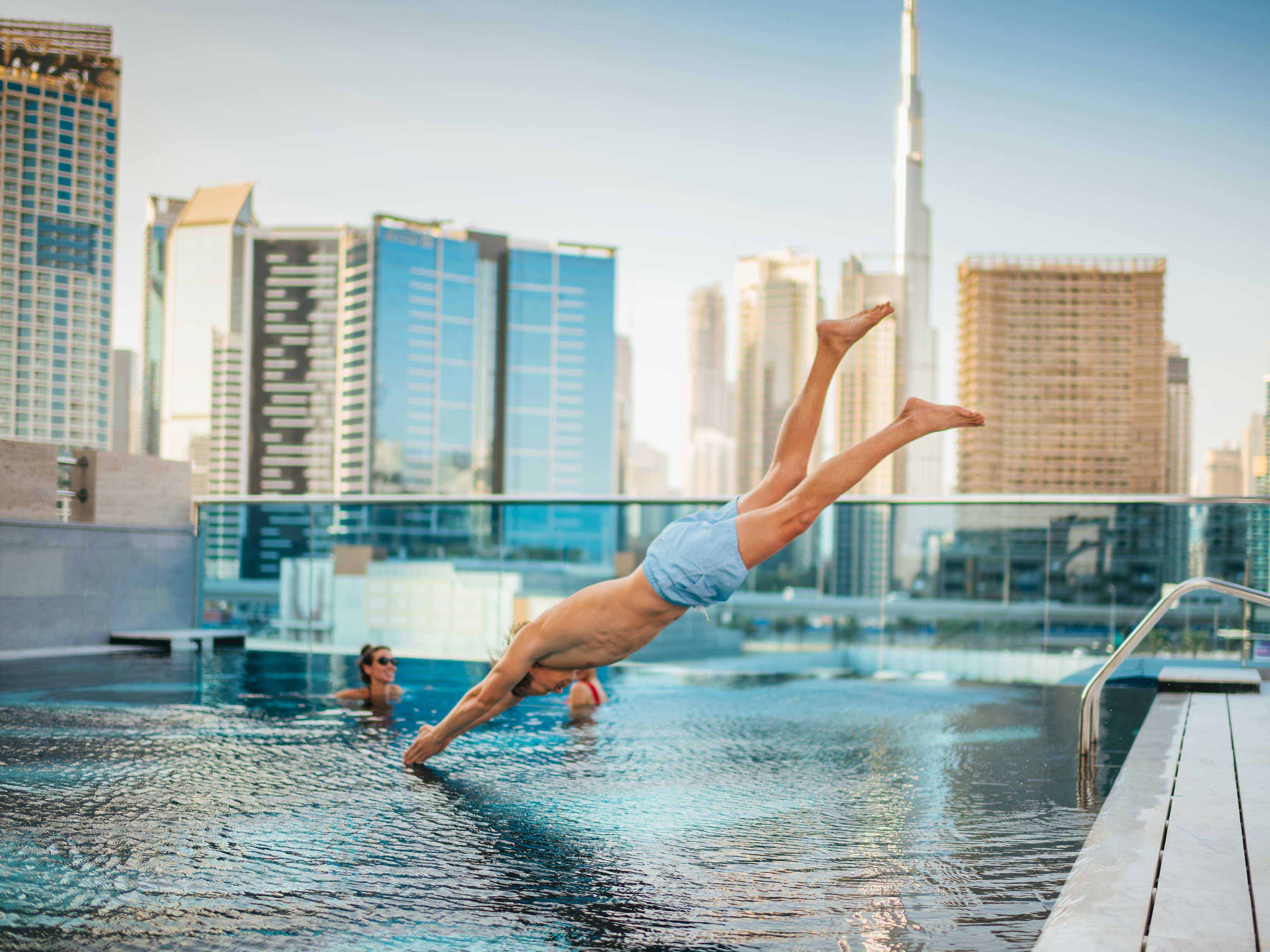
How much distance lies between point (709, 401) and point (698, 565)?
156156mm

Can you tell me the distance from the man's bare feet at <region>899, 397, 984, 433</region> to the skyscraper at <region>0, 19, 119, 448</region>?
95921 millimetres

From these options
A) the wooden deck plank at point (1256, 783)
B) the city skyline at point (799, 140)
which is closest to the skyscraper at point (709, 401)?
the city skyline at point (799, 140)

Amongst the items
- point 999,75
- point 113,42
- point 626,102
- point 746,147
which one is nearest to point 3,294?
point 113,42

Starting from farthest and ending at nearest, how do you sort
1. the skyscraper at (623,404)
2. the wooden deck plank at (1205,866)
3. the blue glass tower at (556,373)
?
1. the skyscraper at (623,404)
2. the blue glass tower at (556,373)
3. the wooden deck plank at (1205,866)

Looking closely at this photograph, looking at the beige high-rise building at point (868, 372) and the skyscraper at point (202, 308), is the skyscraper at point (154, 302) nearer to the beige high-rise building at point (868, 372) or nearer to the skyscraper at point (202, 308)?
the skyscraper at point (202, 308)

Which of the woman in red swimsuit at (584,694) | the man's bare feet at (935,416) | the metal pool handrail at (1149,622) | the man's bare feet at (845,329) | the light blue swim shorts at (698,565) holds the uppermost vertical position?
the man's bare feet at (845,329)

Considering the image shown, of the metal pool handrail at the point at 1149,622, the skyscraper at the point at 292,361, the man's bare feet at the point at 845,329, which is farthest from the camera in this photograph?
the skyscraper at the point at 292,361

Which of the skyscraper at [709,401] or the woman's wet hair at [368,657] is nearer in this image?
the woman's wet hair at [368,657]

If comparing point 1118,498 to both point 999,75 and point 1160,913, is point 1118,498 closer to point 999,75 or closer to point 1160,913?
point 1160,913

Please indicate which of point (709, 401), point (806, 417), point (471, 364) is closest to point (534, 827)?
point (806, 417)

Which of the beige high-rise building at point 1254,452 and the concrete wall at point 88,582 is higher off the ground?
the beige high-rise building at point 1254,452

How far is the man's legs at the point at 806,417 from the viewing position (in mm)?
3395

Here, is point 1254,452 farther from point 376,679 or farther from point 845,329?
point 845,329

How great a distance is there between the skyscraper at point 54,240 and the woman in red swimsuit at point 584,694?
306ft
